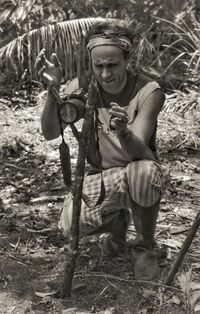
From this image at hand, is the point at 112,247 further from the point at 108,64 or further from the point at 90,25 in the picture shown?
the point at 90,25

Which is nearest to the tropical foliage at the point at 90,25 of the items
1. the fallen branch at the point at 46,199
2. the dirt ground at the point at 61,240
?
the dirt ground at the point at 61,240

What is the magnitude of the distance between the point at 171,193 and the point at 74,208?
5.90ft

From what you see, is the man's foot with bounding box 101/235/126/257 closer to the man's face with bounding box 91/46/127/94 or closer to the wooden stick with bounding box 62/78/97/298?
the wooden stick with bounding box 62/78/97/298

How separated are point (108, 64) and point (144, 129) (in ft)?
1.22

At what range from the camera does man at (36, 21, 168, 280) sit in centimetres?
292

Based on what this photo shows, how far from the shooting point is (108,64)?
2928 millimetres

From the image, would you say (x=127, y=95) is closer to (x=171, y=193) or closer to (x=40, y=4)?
(x=171, y=193)

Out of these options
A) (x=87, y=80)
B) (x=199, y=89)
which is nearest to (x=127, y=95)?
(x=87, y=80)

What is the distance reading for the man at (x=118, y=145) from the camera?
2.92 m

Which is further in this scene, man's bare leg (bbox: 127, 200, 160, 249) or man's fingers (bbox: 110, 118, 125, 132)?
man's bare leg (bbox: 127, 200, 160, 249)

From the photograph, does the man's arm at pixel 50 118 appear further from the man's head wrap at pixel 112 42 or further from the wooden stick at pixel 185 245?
the wooden stick at pixel 185 245

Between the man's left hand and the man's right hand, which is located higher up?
the man's right hand

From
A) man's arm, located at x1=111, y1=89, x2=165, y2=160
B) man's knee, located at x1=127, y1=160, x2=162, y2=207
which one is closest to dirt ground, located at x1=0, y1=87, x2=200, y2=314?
man's knee, located at x1=127, y1=160, x2=162, y2=207

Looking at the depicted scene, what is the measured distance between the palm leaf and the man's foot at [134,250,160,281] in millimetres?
3562
